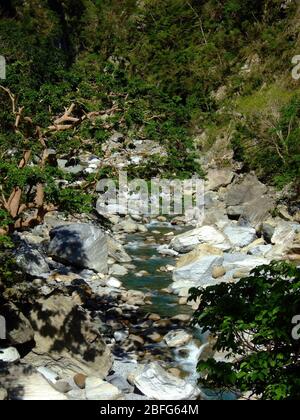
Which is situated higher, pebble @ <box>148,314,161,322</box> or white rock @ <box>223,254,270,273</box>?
white rock @ <box>223,254,270,273</box>

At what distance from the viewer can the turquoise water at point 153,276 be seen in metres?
12.6

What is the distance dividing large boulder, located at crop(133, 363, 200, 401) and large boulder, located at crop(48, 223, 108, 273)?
248 inches

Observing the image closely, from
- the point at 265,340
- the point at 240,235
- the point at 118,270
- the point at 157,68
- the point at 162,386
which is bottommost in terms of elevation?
the point at 162,386

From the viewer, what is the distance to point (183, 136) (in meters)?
11.4

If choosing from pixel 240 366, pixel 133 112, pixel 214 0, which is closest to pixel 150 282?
pixel 133 112

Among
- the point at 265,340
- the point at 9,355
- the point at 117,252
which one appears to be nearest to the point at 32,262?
the point at 117,252

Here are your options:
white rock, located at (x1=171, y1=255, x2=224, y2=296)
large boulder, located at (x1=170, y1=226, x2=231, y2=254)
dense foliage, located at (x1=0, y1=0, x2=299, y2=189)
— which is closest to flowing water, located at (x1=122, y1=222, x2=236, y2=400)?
white rock, located at (x1=171, y1=255, x2=224, y2=296)

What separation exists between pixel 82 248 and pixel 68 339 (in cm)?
597

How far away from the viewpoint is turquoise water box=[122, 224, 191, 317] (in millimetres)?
12594

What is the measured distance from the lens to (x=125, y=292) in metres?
13.4

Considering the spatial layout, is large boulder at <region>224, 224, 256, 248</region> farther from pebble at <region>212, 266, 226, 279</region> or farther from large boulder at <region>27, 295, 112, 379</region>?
large boulder at <region>27, 295, 112, 379</region>

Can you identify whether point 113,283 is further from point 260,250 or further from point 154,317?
point 260,250

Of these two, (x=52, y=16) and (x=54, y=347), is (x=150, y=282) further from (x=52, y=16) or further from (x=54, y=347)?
(x=52, y=16)

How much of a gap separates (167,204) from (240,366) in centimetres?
1900
